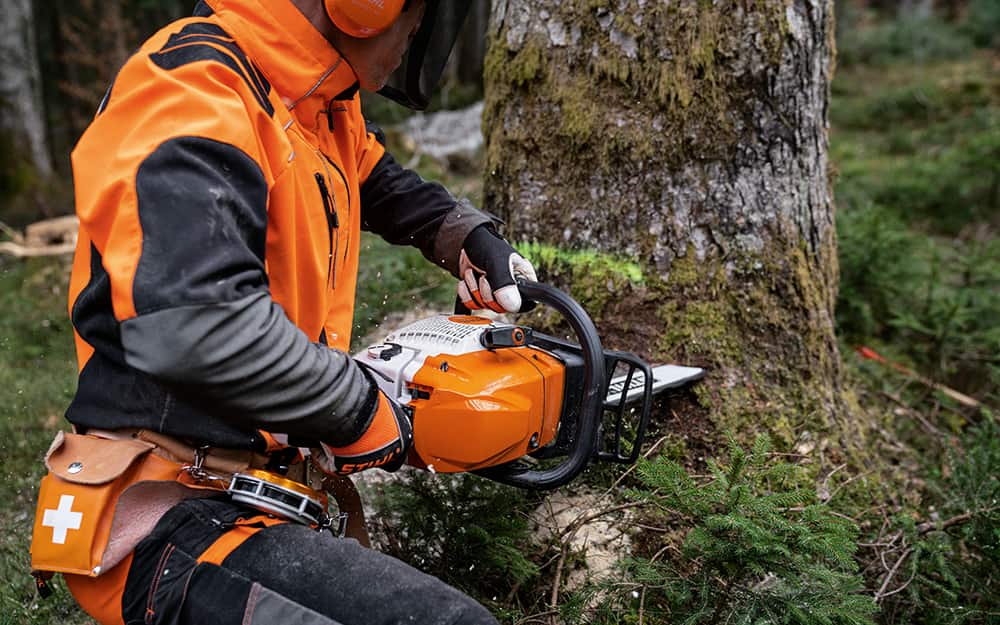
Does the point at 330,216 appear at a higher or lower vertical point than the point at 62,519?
higher

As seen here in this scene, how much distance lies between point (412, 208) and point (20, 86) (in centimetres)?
1175

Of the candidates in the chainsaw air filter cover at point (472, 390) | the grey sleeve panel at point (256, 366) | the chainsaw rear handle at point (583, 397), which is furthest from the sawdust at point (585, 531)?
the grey sleeve panel at point (256, 366)

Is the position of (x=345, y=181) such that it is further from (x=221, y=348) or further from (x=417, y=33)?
(x=221, y=348)

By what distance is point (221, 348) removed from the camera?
1615 millimetres

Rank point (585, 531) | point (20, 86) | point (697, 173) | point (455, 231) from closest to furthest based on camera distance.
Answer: point (455, 231) < point (585, 531) < point (697, 173) < point (20, 86)

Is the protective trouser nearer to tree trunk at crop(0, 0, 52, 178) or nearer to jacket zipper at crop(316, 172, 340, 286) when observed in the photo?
jacket zipper at crop(316, 172, 340, 286)

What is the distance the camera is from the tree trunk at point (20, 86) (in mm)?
11570

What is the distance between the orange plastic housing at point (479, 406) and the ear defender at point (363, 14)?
2.88ft

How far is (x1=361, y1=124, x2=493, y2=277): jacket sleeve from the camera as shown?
2762 millimetres

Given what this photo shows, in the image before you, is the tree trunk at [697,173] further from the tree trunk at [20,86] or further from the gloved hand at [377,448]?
the tree trunk at [20,86]

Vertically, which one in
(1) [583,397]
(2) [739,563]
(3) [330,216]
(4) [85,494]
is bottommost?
(2) [739,563]

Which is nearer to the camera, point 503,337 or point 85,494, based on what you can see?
point 85,494

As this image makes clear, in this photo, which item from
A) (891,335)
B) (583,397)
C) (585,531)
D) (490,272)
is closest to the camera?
(583,397)

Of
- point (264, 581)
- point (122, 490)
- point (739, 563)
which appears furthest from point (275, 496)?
point (739, 563)
